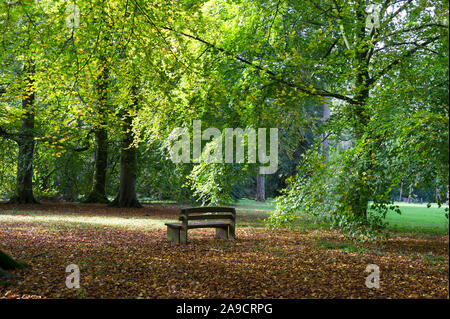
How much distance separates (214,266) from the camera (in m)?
6.36

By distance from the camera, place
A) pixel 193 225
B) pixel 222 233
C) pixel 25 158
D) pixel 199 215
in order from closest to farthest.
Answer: pixel 193 225 → pixel 199 215 → pixel 222 233 → pixel 25 158

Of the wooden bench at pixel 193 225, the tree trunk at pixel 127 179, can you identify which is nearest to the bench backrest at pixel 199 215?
the wooden bench at pixel 193 225

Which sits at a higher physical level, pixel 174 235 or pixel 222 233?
pixel 174 235

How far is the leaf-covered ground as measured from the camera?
4.87 meters

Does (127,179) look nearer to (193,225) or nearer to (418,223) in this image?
(193,225)

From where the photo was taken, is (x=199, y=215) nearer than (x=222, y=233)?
Yes

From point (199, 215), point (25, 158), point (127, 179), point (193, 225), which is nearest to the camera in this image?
point (193, 225)

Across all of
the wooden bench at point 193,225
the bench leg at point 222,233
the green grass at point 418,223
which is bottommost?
the green grass at point 418,223

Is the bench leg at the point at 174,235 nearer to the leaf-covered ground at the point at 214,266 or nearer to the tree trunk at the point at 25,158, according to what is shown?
the leaf-covered ground at the point at 214,266

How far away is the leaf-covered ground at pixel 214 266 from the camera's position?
4.87m

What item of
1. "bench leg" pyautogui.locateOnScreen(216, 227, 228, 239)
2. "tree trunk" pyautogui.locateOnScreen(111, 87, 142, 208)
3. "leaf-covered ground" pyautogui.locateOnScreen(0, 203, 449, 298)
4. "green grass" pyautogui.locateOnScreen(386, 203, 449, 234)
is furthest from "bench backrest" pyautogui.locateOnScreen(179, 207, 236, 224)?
"tree trunk" pyautogui.locateOnScreen(111, 87, 142, 208)

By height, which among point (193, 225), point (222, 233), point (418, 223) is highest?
point (193, 225)

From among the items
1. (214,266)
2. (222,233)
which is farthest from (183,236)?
(214,266)
